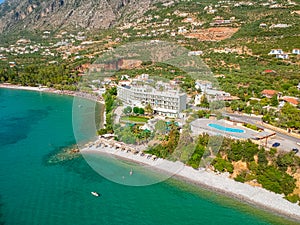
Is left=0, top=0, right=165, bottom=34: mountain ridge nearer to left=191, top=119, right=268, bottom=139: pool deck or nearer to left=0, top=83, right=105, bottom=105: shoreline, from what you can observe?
left=0, top=83, right=105, bottom=105: shoreline

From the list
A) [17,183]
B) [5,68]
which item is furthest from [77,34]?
[17,183]

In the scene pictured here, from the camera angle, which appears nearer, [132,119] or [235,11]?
[132,119]

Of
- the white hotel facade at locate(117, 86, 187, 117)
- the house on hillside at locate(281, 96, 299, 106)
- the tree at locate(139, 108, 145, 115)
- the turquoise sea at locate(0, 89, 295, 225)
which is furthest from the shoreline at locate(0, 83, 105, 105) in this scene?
the house on hillside at locate(281, 96, 299, 106)

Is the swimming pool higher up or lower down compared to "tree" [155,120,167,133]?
higher up

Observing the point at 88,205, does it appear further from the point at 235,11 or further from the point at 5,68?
the point at 235,11

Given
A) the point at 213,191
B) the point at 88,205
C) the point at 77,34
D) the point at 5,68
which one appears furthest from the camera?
the point at 77,34

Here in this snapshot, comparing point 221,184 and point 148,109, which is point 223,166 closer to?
point 221,184

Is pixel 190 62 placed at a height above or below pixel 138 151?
above
